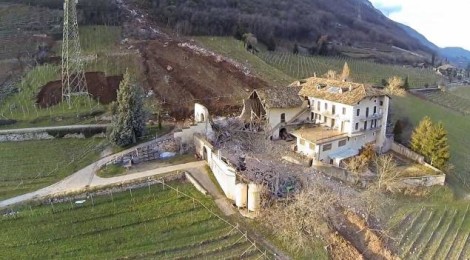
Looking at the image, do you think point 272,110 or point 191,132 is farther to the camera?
point 272,110

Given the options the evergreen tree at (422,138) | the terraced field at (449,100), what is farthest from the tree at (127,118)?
the terraced field at (449,100)

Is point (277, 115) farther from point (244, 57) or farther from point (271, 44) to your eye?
point (271, 44)

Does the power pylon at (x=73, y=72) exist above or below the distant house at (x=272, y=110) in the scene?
above

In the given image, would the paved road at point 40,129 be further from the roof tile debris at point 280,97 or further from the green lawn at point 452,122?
the green lawn at point 452,122

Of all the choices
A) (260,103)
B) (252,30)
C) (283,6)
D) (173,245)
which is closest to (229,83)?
(260,103)

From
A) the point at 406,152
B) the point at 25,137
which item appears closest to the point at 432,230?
the point at 406,152

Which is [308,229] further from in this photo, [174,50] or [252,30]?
[252,30]
